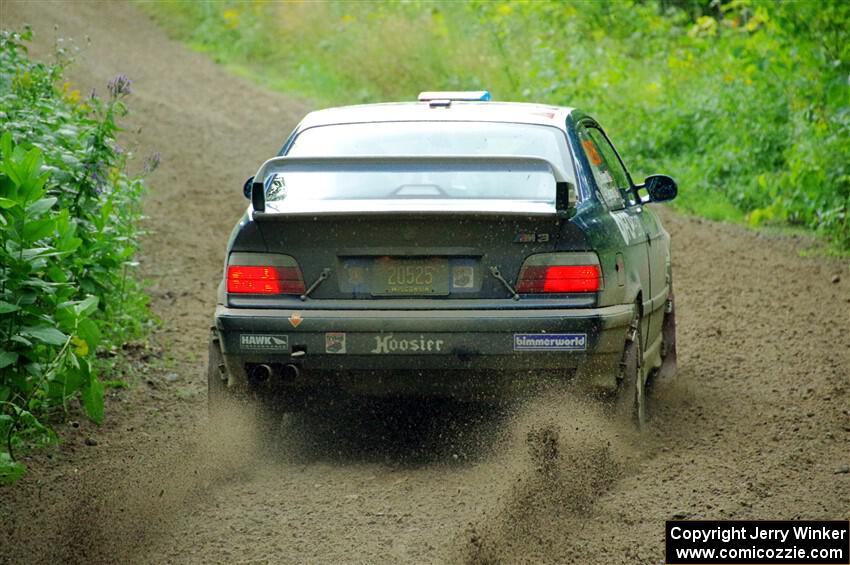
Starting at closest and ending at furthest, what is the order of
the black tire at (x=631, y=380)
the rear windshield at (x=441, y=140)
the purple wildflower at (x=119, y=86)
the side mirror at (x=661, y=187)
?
the black tire at (x=631, y=380)
the rear windshield at (x=441, y=140)
the side mirror at (x=661, y=187)
the purple wildflower at (x=119, y=86)

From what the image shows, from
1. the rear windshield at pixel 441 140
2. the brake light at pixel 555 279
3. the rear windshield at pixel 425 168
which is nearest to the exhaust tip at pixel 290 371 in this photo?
the rear windshield at pixel 425 168

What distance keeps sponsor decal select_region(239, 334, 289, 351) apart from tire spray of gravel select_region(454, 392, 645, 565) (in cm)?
105

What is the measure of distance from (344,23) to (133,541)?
20539mm

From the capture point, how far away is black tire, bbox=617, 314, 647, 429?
5.82 m

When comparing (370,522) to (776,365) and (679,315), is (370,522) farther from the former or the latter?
(679,315)

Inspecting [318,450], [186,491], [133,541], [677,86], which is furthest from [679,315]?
[677,86]

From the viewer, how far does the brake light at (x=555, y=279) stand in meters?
5.62

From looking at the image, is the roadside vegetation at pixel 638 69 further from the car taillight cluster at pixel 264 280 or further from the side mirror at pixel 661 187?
the car taillight cluster at pixel 264 280

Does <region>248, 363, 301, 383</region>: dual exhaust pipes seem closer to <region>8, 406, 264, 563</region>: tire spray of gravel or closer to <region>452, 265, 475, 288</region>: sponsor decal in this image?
<region>8, 406, 264, 563</region>: tire spray of gravel

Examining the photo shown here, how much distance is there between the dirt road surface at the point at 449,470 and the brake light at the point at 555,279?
0.48 meters

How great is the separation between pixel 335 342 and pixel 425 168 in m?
0.85

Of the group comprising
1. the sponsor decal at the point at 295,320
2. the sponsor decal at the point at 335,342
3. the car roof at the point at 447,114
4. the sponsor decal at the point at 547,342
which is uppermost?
the car roof at the point at 447,114

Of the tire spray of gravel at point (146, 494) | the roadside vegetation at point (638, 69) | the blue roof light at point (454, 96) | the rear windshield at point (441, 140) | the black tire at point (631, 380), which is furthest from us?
the roadside vegetation at point (638, 69)

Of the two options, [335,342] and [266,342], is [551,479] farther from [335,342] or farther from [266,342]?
[266,342]
